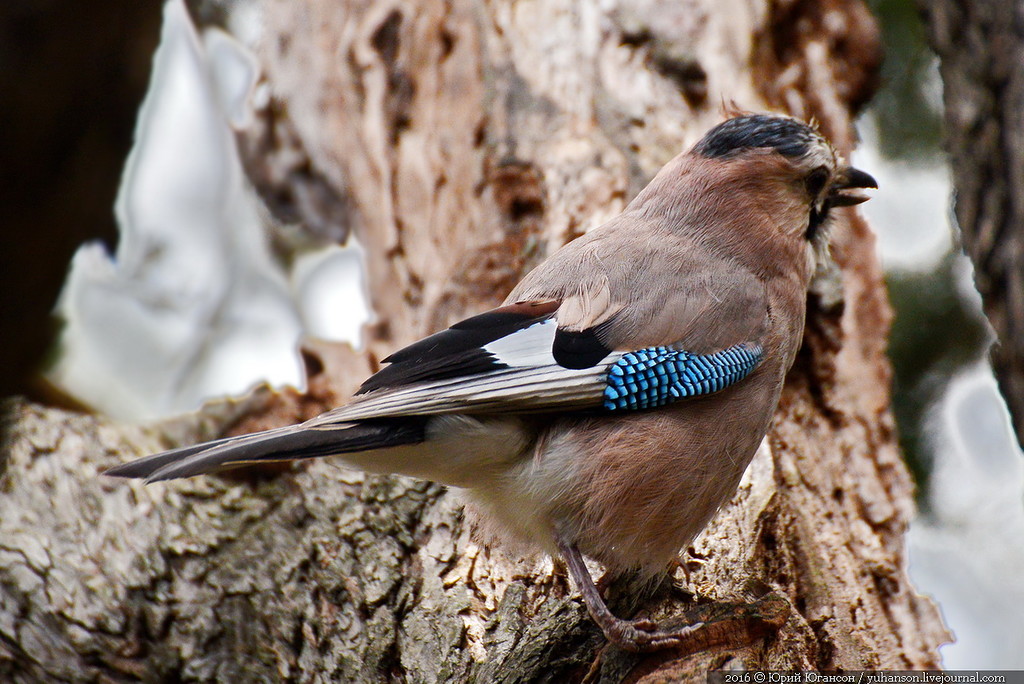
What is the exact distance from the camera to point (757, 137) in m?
2.97

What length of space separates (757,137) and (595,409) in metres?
1.12

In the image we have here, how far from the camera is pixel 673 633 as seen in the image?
2.20m

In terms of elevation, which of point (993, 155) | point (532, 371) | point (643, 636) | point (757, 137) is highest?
point (757, 137)

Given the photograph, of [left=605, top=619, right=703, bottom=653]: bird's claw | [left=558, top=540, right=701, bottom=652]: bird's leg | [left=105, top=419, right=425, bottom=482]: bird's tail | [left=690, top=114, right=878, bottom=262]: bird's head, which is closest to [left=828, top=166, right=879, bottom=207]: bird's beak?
[left=690, top=114, right=878, bottom=262]: bird's head

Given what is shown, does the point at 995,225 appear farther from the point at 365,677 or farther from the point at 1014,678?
the point at 365,677

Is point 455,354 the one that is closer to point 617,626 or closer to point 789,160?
point 617,626

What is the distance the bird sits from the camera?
94.6 inches

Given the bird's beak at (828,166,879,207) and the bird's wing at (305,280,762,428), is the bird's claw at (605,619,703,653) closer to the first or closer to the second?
the bird's wing at (305,280,762,428)

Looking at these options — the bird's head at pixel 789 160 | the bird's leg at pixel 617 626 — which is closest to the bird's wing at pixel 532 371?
the bird's leg at pixel 617 626

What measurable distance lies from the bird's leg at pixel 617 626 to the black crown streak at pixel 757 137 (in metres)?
1.38

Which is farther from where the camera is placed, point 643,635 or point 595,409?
point 595,409

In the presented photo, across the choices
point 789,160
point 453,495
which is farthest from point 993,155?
point 453,495

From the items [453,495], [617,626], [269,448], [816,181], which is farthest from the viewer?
[816,181]

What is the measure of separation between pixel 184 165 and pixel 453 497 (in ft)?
11.4
